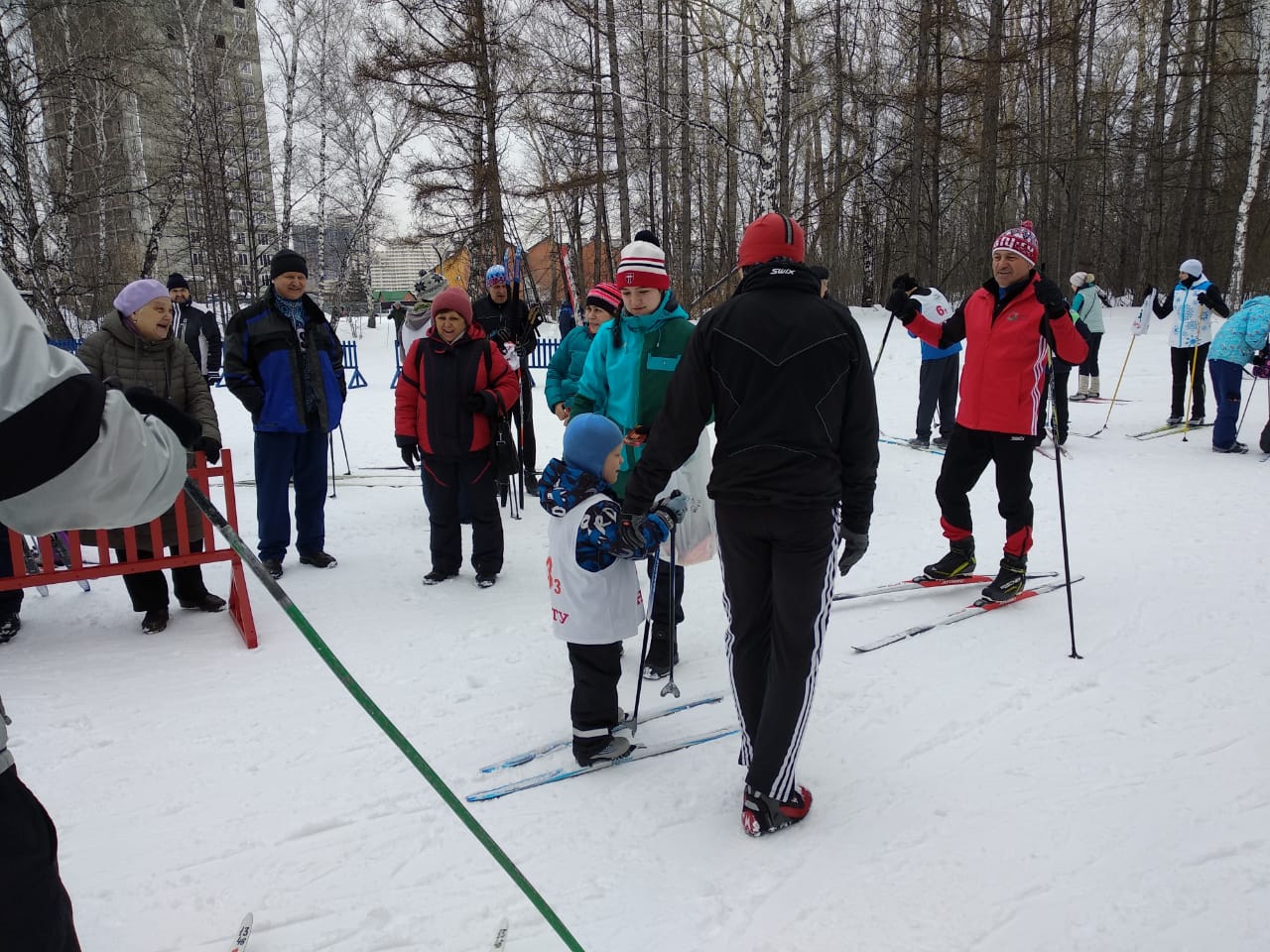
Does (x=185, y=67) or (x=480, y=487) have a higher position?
(x=185, y=67)

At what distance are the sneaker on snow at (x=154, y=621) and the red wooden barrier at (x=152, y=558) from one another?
334 millimetres

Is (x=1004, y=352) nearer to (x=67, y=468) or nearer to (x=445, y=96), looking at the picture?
(x=67, y=468)

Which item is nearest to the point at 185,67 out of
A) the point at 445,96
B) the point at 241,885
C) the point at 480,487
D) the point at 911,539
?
the point at 445,96

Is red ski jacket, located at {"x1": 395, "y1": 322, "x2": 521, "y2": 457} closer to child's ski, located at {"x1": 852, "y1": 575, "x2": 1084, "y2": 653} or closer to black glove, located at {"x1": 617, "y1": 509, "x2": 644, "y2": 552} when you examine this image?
black glove, located at {"x1": 617, "y1": 509, "x2": 644, "y2": 552}

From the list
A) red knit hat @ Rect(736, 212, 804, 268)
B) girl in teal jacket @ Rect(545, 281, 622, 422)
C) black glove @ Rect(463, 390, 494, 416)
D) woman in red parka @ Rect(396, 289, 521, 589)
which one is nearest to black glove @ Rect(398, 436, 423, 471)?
woman in red parka @ Rect(396, 289, 521, 589)

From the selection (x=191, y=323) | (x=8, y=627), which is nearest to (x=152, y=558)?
(x=8, y=627)

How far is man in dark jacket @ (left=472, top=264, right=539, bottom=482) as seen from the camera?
7051 millimetres

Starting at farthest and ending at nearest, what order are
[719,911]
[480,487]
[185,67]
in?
1. [185,67]
2. [480,487]
3. [719,911]

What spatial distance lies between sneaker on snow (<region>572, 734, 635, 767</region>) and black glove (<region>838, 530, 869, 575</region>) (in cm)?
114

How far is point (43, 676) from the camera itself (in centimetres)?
384

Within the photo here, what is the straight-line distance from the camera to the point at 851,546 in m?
2.68

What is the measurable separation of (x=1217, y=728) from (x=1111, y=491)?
4508 mm

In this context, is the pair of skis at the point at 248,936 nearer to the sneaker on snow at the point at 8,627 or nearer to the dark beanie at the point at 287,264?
the sneaker on snow at the point at 8,627

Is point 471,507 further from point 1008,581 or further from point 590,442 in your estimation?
point 1008,581
